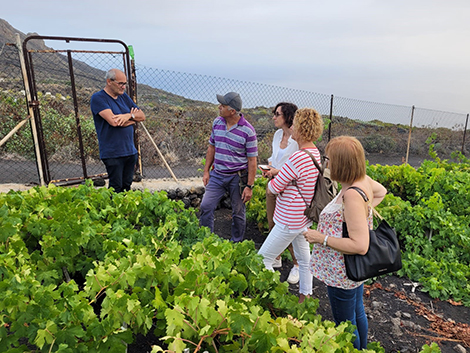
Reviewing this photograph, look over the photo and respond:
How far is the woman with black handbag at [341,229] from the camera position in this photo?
1.96 meters

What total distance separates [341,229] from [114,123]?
292cm

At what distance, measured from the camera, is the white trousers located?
9.91 ft

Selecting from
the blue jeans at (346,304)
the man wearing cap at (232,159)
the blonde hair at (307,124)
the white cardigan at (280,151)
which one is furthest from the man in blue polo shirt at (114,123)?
the blue jeans at (346,304)

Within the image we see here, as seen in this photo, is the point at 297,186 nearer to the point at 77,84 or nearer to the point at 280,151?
the point at 280,151

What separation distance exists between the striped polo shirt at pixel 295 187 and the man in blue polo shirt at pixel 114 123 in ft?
6.82

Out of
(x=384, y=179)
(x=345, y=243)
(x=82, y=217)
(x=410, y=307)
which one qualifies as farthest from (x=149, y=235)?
(x=384, y=179)

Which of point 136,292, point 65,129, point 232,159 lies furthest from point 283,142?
point 65,129

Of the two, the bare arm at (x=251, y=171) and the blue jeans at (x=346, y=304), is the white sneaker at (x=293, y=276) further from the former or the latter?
the blue jeans at (x=346, y=304)

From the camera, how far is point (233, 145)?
154 inches

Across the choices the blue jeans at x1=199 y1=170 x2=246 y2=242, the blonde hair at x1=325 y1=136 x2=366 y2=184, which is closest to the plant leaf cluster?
the blonde hair at x1=325 y1=136 x2=366 y2=184

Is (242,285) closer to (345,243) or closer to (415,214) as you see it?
(345,243)

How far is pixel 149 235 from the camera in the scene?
233 centimetres

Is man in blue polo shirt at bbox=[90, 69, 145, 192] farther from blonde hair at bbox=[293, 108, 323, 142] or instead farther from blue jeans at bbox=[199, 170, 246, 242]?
blonde hair at bbox=[293, 108, 323, 142]

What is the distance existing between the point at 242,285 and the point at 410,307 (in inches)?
101
